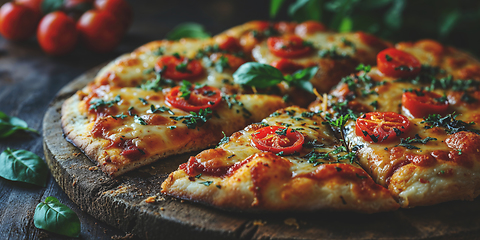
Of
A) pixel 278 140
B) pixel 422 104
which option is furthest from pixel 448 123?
pixel 278 140

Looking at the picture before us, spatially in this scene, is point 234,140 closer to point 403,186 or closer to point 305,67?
point 403,186

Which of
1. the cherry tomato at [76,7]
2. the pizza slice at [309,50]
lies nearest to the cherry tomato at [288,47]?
the pizza slice at [309,50]

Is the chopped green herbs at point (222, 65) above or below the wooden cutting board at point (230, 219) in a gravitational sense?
above

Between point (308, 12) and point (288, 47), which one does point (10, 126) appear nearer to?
point (288, 47)

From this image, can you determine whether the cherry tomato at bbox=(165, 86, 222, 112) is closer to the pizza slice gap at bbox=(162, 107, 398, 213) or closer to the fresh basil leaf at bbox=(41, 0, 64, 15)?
the pizza slice gap at bbox=(162, 107, 398, 213)

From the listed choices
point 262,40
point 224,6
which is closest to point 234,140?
point 262,40

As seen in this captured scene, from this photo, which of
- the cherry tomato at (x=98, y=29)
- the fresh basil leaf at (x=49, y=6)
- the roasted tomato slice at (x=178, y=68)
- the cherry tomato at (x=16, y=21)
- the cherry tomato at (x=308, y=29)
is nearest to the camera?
the roasted tomato slice at (x=178, y=68)

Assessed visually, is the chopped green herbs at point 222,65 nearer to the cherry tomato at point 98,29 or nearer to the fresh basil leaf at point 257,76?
the fresh basil leaf at point 257,76

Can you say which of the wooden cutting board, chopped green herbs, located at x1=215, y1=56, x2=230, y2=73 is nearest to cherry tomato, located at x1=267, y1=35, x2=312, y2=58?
chopped green herbs, located at x1=215, y1=56, x2=230, y2=73
